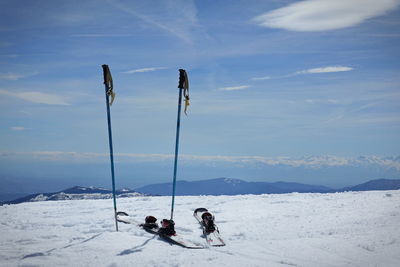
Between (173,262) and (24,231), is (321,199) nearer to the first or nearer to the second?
(173,262)

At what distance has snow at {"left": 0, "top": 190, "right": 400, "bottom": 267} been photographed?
8.74 meters

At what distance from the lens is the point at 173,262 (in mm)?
8500

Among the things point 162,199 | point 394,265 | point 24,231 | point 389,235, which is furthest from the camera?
point 162,199

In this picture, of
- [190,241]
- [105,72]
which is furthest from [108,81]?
[190,241]

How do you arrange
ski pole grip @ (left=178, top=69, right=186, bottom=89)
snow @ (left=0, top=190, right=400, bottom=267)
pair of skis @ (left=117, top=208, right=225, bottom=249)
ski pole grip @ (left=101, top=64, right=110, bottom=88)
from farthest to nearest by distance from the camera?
ski pole grip @ (left=178, top=69, right=186, bottom=89) → ski pole grip @ (left=101, top=64, right=110, bottom=88) → pair of skis @ (left=117, top=208, right=225, bottom=249) → snow @ (left=0, top=190, right=400, bottom=267)

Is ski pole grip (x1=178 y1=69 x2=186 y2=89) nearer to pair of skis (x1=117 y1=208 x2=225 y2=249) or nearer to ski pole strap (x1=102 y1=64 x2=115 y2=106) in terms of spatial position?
→ ski pole strap (x1=102 y1=64 x2=115 y2=106)

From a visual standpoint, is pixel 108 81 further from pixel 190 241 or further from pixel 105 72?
pixel 190 241

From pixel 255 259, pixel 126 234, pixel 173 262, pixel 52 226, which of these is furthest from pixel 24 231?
pixel 255 259

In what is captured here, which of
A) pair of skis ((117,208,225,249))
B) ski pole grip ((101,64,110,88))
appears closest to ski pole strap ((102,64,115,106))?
ski pole grip ((101,64,110,88))

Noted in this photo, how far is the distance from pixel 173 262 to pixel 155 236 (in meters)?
2.76

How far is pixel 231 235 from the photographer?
1126 cm

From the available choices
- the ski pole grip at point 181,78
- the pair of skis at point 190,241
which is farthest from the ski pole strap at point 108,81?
the pair of skis at point 190,241

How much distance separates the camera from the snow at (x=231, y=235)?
8.74 meters

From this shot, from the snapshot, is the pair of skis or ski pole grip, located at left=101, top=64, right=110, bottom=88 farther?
ski pole grip, located at left=101, top=64, right=110, bottom=88
